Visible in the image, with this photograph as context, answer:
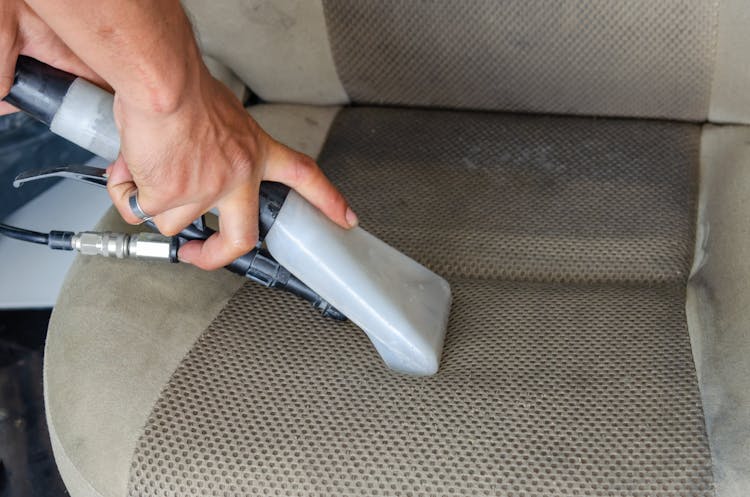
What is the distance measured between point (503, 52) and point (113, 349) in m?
0.67

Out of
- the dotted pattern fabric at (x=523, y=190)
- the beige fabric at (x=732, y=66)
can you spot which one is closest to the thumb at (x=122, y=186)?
the dotted pattern fabric at (x=523, y=190)

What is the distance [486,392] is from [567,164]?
0.44 meters

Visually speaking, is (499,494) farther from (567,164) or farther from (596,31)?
(596,31)

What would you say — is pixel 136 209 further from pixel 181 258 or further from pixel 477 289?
pixel 477 289

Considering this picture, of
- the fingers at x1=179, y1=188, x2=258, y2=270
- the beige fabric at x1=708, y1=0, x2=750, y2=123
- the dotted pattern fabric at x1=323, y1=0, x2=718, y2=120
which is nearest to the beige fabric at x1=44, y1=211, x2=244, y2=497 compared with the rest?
the fingers at x1=179, y1=188, x2=258, y2=270

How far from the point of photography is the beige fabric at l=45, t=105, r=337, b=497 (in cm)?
87

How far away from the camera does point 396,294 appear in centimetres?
92

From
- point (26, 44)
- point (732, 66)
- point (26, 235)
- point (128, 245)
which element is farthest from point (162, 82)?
point (732, 66)

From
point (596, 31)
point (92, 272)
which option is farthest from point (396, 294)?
point (596, 31)

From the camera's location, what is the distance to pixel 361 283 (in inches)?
35.3

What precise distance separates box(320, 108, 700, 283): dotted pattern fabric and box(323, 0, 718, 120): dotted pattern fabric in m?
0.03

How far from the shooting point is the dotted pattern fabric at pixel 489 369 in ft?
2.70

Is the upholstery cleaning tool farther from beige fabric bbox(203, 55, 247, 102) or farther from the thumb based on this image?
beige fabric bbox(203, 55, 247, 102)

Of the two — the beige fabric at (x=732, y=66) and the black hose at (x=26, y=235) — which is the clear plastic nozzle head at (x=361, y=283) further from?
the beige fabric at (x=732, y=66)
